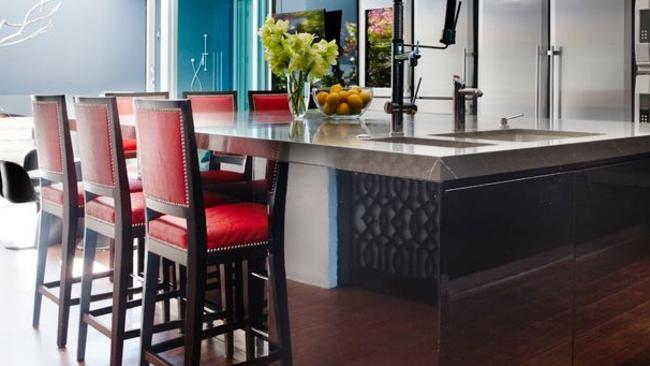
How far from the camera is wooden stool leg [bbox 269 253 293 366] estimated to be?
2.28m

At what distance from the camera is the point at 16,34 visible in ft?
20.2

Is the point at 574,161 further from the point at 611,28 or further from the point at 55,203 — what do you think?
the point at 611,28

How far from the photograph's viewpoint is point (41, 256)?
3.27 m

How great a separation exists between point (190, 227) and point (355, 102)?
132cm

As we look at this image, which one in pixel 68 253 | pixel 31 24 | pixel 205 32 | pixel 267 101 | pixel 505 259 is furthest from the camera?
pixel 205 32

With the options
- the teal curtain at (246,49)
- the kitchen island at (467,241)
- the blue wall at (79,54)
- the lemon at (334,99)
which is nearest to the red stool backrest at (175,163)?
the kitchen island at (467,241)

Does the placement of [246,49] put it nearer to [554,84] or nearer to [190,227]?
[554,84]

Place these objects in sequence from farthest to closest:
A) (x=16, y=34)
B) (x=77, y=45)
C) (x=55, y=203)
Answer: (x=77, y=45) → (x=16, y=34) → (x=55, y=203)

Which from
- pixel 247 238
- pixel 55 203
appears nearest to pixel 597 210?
pixel 247 238

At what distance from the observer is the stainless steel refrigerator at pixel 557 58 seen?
4.34m

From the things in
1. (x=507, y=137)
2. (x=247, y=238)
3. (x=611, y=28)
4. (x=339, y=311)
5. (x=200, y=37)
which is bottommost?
(x=339, y=311)

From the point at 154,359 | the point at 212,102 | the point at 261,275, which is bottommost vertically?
the point at 154,359

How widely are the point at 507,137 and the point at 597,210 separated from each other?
515 millimetres

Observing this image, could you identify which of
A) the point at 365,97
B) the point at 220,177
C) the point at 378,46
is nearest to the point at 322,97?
the point at 365,97
